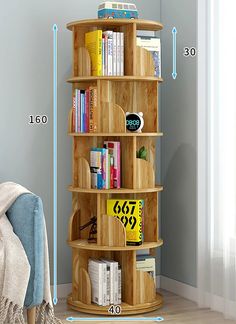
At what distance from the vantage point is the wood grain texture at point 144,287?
4203 mm

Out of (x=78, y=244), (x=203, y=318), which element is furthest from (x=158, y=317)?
(x=78, y=244)

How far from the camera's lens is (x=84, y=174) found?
4.20m

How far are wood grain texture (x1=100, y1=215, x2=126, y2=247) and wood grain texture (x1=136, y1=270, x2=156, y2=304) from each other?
230 millimetres

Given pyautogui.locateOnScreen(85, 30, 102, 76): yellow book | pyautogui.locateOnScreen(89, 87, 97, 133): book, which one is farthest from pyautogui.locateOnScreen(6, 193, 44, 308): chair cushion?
pyautogui.locateOnScreen(85, 30, 102, 76): yellow book

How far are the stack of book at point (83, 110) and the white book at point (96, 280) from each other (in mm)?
768

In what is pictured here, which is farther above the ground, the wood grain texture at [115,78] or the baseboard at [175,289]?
the wood grain texture at [115,78]

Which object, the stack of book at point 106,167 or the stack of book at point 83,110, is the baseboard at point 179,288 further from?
the stack of book at point 83,110

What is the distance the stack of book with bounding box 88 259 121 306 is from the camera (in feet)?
13.7

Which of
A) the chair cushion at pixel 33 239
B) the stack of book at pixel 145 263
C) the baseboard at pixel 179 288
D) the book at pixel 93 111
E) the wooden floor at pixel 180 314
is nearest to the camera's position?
the chair cushion at pixel 33 239

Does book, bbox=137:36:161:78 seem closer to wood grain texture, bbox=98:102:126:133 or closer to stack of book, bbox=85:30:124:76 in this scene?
stack of book, bbox=85:30:124:76

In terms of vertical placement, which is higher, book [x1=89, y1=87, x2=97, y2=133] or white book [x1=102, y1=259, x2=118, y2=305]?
book [x1=89, y1=87, x2=97, y2=133]

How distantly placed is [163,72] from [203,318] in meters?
1.61

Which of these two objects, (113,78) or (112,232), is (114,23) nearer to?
(113,78)

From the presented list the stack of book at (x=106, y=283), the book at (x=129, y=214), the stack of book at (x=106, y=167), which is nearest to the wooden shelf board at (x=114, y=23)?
the stack of book at (x=106, y=167)
